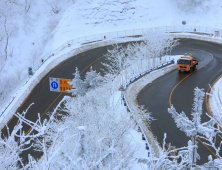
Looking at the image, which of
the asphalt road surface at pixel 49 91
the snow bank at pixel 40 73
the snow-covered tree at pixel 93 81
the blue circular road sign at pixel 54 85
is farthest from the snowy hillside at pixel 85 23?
the snow-covered tree at pixel 93 81

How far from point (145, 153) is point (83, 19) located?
51.0 metres

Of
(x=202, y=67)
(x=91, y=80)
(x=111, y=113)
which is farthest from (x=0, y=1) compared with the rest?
(x=111, y=113)

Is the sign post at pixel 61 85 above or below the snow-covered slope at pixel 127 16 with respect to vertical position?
below

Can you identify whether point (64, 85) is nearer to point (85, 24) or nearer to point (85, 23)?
point (85, 24)

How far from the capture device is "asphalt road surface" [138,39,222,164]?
23016 mm

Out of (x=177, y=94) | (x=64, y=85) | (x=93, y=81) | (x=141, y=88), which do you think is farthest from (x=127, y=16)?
(x=177, y=94)

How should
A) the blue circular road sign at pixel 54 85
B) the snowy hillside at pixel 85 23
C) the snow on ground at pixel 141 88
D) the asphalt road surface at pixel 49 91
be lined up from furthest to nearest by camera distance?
the snowy hillside at pixel 85 23, the asphalt road surface at pixel 49 91, the blue circular road sign at pixel 54 85, the snow on ground at pixel 141 88

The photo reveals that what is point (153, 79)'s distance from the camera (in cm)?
3591

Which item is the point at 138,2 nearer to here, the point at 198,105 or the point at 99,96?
the point at 99,96

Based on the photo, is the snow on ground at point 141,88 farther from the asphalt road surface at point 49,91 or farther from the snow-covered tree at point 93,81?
the asphalt road surface at point 49,91

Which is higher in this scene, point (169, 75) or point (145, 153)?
point (169, 75)

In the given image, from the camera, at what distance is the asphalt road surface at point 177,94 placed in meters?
23.0

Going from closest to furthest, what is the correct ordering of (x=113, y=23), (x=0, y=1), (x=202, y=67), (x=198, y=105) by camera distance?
(x=198, y=105) < (x=202, y=67) < (x=113, y=23) < (x=0, y=1)

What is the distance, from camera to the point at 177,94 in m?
30.7
